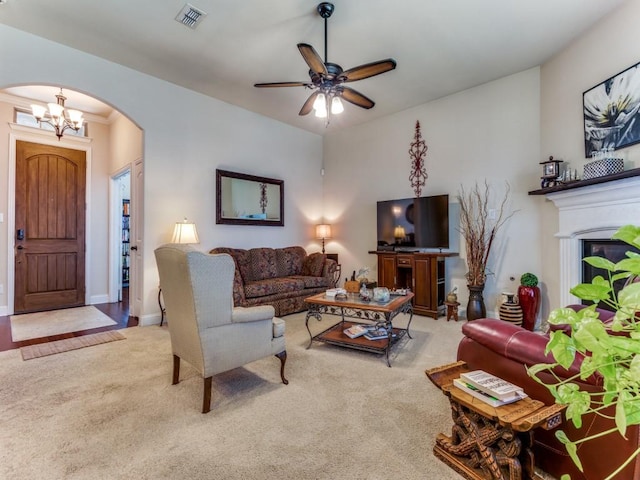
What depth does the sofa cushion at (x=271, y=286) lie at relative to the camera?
4.13m

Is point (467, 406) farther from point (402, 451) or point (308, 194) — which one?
point (308, 194)

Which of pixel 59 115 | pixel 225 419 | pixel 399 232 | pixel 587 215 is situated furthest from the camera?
pixel 399 232

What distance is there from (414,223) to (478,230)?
0.86 meters

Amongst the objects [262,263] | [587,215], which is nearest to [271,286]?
[262,263]

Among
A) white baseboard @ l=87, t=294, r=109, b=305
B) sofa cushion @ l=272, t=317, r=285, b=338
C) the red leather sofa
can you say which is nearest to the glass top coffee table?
sofa cushion @ l=272, t=317, r=285, b=338

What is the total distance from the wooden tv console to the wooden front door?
16.4ft

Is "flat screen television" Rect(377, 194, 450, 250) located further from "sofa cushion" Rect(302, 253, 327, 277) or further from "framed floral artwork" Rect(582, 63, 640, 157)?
"framed floral artwork" Rect(582, 63, 640, 157)

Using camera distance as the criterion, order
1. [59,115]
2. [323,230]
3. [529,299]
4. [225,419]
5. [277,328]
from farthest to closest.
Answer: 1. [323,230]
2. [59,115]
3. [529,299]
4. [277,328]
5. [225,419]

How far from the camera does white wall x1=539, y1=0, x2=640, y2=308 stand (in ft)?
9.15

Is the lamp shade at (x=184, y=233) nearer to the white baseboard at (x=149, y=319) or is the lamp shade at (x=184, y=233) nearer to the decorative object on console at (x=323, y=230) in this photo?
the white baseboard at (x=149, y=319)

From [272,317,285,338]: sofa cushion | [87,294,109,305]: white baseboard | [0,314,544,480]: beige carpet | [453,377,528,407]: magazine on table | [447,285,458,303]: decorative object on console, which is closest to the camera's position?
[453,377,528,407]: magazine on table

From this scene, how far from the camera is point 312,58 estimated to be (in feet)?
8.38

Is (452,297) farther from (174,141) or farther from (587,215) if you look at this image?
(174,141)

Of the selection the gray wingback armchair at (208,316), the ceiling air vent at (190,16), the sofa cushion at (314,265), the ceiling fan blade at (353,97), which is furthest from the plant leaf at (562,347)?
the sofa cushion at (314,265)
